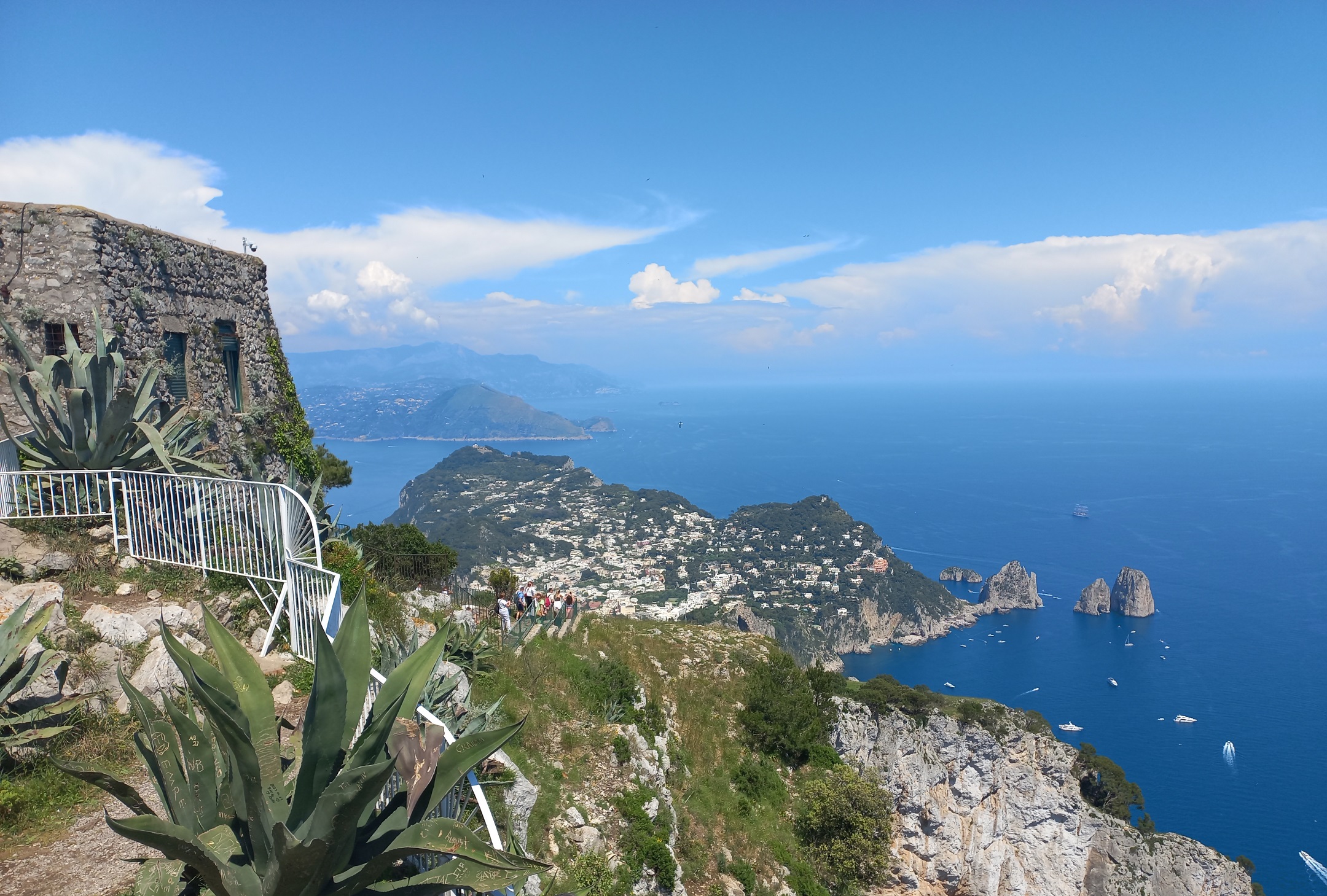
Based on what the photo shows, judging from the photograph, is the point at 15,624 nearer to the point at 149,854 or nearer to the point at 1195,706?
the point at 149,854

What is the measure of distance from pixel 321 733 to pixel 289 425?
42.3 feet

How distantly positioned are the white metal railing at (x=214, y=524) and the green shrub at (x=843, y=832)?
11804 mm

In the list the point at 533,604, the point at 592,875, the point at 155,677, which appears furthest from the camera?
the point at 533,604

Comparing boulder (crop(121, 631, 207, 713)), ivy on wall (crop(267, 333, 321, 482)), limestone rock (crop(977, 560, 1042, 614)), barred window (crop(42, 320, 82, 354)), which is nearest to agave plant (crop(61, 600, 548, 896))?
boulder (crop(121, 631, 207, 713))

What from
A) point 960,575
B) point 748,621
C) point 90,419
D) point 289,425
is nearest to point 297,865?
point 90,419

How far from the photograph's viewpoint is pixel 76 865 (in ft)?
12.2

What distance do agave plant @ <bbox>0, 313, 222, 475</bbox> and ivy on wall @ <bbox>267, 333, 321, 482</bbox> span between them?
15.8ft

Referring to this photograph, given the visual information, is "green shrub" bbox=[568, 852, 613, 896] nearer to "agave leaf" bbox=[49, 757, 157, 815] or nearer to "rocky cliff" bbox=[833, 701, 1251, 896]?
"agave leaf" bbox=[49, 757, 157, 815]

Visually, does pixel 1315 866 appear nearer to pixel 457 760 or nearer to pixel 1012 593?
pixel 1012 593

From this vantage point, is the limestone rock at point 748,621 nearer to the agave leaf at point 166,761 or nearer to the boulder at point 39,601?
the boulder at point 39,601

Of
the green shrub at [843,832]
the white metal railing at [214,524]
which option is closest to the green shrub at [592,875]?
the white metal railing at [214,524]

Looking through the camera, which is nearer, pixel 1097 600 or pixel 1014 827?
pixel 1014 827

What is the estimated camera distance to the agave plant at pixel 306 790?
7.79 ft

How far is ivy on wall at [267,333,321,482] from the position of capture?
13.3 metres
